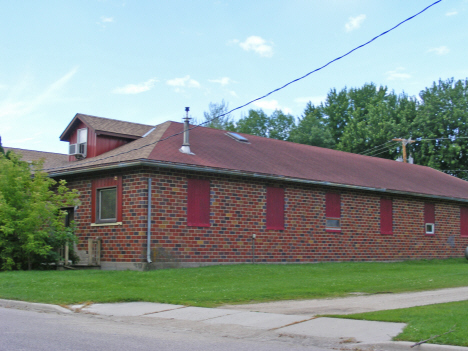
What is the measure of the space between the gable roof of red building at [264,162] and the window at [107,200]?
75 cm

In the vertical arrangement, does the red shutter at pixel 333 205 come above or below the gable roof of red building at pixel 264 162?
below

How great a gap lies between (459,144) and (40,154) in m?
34.3

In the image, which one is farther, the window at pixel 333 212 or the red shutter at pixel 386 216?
the red shutter at pixel 386 216

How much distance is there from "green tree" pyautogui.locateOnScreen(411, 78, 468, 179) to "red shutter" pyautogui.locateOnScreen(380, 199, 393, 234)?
22.8 meters

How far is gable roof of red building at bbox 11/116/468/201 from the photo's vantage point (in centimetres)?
2078

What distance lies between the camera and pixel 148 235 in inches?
763

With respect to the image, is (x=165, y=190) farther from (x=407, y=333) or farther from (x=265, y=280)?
(x=407, y=333)

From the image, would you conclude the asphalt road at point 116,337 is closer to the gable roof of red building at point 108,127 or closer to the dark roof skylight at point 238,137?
the gable roof of red building at point 108,127

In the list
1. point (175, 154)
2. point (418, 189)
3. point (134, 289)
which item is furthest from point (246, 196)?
point (418, 189)

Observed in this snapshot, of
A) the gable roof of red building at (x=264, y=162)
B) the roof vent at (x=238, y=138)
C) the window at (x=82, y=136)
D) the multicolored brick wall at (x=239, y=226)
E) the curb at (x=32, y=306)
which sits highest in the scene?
the roof vent at (x=238, y=138)

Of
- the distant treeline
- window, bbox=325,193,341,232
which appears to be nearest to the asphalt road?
window, bbox=325,193,341,232

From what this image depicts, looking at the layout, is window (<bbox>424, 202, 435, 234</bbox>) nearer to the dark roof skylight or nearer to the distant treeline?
the dark roof skylight

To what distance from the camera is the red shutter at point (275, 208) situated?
22828 mm

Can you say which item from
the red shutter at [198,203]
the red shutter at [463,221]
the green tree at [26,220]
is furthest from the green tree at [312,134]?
the green tree at [26,220]
